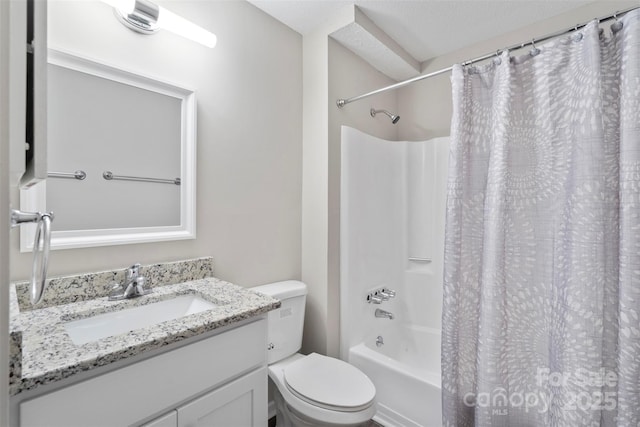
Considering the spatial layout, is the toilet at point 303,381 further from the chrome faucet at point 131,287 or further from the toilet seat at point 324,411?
the chrome faucet at point 131,287

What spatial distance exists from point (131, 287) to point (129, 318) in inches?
4.7

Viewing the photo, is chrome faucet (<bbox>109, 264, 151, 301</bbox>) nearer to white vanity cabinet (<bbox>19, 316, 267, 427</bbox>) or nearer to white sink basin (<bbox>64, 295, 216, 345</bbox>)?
white sink basin (<bbox>64, 295, 216, 345</bbox>)

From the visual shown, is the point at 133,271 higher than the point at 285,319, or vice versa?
the point at 133,271

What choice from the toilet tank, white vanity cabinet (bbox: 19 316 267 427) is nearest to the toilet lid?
the toilet tank

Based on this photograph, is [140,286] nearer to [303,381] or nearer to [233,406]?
[233,406]

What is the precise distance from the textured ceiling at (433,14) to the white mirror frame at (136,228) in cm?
81

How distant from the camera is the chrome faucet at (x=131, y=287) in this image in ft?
3.80

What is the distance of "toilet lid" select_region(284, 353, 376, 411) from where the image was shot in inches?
49.6

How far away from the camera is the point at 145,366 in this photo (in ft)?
2.72

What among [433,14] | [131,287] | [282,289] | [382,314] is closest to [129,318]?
[131,287]

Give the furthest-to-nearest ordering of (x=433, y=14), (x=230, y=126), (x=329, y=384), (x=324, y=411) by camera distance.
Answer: (x=433, y=14)
(x=230, y=126)
(x=329, y=384)
(x=324, y=411)

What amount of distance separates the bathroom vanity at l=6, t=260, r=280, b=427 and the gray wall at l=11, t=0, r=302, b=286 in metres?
0.27

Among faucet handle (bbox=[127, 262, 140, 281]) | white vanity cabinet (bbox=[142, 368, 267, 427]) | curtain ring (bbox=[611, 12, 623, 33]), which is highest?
curtain ring (bbox=[611, 12, 623, 33])

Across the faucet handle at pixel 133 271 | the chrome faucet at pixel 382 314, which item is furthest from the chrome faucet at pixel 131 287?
the chrome faucet at pixel 382 314
